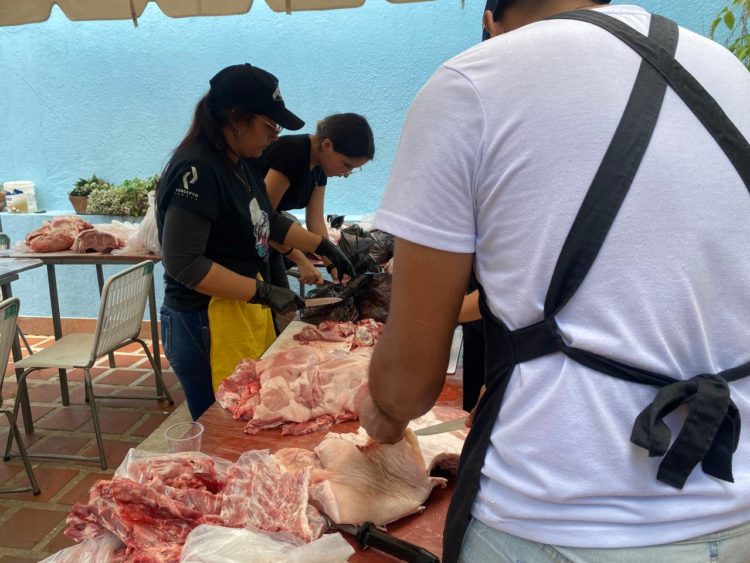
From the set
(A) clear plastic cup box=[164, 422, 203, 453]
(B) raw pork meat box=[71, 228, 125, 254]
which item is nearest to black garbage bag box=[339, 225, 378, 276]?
(B) raw pork meat box=[71, 228, 125, 254]

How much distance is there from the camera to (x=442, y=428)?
68.0 inches

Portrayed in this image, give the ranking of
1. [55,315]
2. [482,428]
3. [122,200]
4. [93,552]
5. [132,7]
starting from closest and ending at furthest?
[482,428]
[93,552]
[132,7]
[55,315]
[122,200]

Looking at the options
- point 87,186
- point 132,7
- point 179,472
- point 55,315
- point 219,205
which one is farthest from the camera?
point 87,186

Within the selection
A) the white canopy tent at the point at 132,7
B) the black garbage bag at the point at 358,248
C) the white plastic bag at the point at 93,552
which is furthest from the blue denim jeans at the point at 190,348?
the white canopy tent at the point at 132,7

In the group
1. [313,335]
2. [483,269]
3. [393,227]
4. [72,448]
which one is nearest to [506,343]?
[483,269]

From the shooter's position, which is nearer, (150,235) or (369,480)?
(369,480)

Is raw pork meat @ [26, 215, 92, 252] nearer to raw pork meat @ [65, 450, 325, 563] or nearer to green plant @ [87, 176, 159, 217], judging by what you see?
green plant @ [87, 176, 159, 217]

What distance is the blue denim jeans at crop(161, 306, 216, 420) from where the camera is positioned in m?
2.66

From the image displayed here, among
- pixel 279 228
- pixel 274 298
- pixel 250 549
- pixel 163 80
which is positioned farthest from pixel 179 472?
pixel 163 80

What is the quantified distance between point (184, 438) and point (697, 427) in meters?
1.35

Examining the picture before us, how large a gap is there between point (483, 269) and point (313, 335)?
5.99 ft

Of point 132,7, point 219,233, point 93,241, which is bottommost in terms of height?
point 93,241

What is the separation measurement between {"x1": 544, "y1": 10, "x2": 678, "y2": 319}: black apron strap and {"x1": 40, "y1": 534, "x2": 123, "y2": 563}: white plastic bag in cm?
112

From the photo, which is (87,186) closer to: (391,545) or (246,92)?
(246,92)
